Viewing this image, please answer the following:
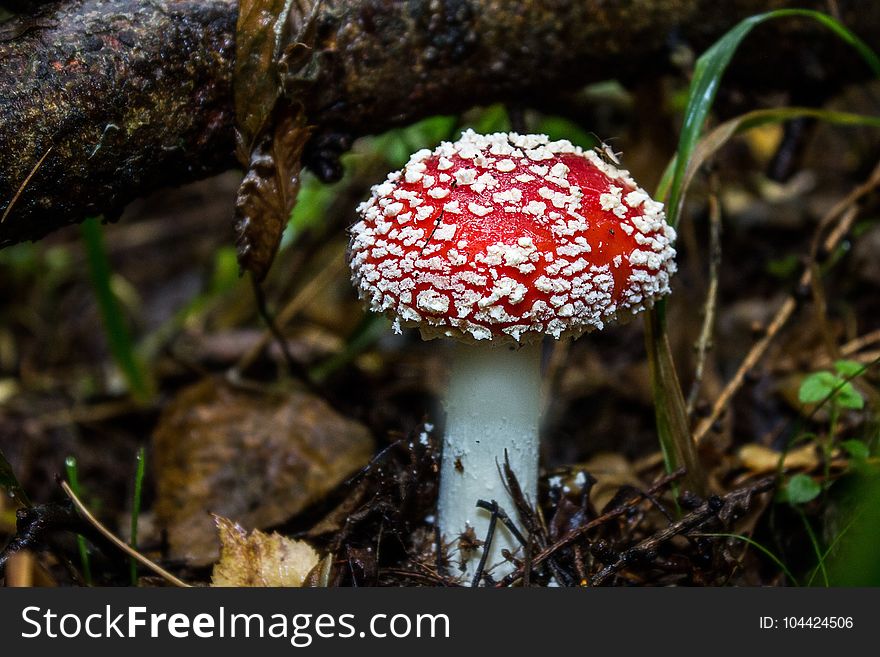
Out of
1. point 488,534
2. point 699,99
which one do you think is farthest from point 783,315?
point 488,534

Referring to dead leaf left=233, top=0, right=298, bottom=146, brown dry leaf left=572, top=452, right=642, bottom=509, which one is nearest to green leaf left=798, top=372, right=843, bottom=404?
brown dry leaf left=572, top=452, right=642, bottom=509

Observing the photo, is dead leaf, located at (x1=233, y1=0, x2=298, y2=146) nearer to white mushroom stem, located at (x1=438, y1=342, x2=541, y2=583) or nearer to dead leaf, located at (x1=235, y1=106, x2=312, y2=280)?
dead leaf, located at (x1=235, y1=106, x2=312, y2=280)

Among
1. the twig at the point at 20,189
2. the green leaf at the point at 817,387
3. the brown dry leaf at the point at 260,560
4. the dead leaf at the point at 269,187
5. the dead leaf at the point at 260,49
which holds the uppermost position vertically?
the dead leaf at the point at 260,49

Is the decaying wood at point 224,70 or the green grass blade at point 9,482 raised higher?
the decaying wood at point 224,70

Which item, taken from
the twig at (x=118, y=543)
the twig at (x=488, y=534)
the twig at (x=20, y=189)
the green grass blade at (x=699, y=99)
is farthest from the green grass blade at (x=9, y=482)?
the green grass blade at (x=699, y=99)

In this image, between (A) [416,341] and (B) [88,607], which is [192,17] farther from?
(A) [416,341]

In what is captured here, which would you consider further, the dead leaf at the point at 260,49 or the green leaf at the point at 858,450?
the green leaf at the point at 858,450

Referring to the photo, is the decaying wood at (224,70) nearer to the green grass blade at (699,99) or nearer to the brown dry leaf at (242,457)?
the green grass blade at (699,99)

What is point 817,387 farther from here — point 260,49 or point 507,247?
point 260,49
